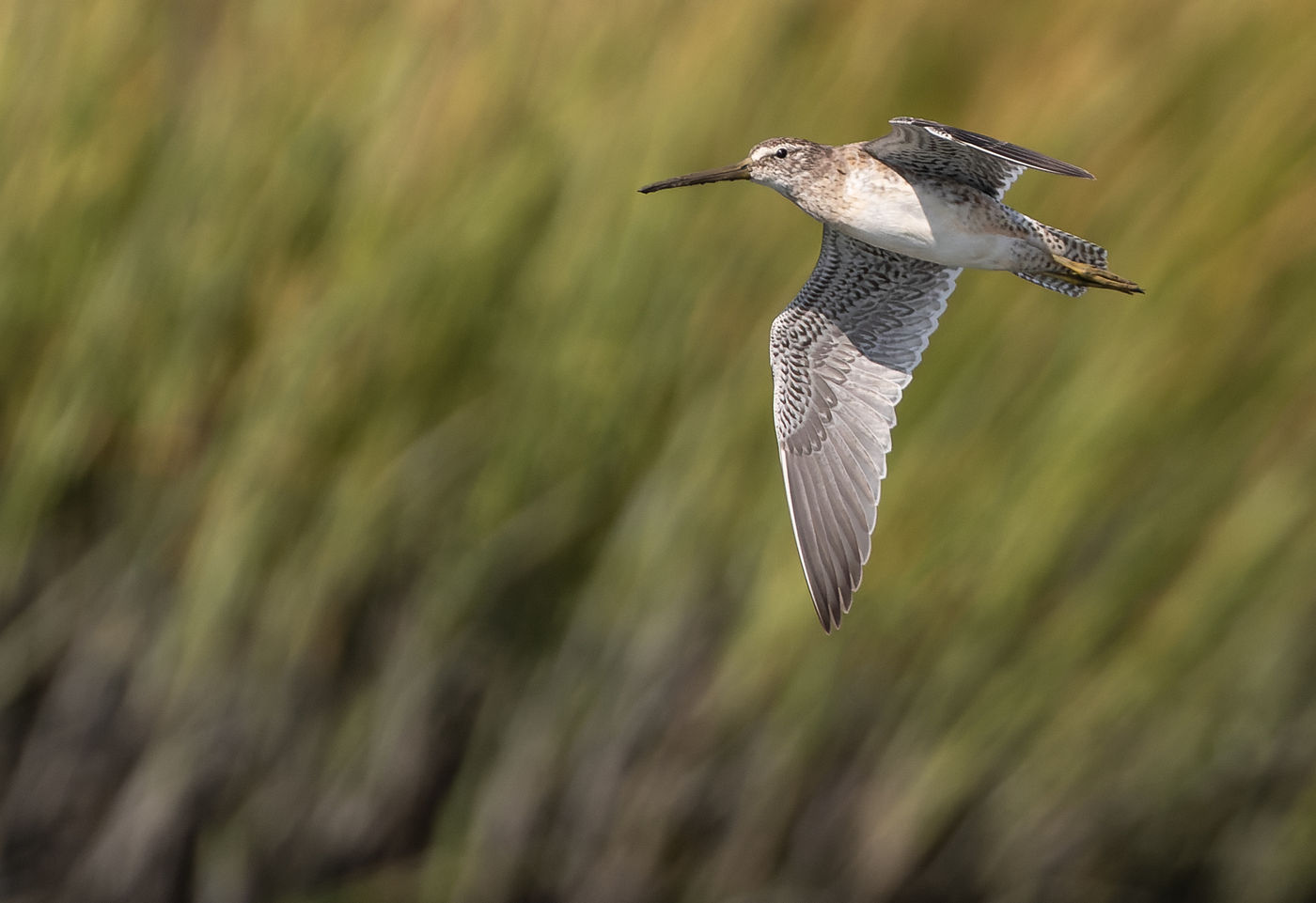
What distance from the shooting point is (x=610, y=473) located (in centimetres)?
221

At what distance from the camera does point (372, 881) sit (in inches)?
94.3

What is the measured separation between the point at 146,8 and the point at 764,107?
101cm

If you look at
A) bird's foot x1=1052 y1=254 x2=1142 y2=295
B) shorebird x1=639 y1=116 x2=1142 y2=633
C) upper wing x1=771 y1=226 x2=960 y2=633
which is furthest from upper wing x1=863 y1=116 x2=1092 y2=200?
upper wing x1=771 y1=226 x2=960 y2=633

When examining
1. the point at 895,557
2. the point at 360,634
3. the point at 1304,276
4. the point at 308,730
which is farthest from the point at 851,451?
the point at 308,730

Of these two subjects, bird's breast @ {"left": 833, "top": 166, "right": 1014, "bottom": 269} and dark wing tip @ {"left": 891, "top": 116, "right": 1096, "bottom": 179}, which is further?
bird's breast @ {"left": 833, "top": 166, "right": 1014, "bottom": 269}

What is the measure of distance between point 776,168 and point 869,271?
0.44m

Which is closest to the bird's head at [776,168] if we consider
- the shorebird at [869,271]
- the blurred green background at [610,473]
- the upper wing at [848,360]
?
the shorebird at [869,271]

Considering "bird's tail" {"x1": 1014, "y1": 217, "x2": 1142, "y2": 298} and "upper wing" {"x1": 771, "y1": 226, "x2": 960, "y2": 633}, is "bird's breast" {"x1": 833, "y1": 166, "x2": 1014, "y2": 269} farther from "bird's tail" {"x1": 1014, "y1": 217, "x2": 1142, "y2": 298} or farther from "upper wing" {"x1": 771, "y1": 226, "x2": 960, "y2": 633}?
"upper wing" {"x1": 771, "y1": 226, "x2": 960, "y2": 633}

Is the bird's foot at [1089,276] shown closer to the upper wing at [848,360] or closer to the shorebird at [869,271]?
the shorebird at [869,271]

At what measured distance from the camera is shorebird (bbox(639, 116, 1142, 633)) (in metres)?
2.00

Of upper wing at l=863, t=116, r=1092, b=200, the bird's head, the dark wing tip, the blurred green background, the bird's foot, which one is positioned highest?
upper wing at l=863, t=116, r=1092, b=200

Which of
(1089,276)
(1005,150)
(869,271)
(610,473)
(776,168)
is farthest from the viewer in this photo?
(869,271)

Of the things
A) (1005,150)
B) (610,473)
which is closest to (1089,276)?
(1005,150)

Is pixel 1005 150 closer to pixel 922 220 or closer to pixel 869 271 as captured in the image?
pixel 922 220
